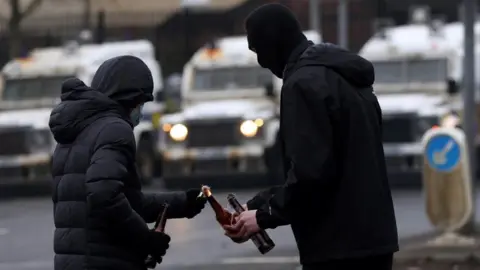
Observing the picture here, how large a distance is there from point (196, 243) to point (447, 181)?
3076 mm

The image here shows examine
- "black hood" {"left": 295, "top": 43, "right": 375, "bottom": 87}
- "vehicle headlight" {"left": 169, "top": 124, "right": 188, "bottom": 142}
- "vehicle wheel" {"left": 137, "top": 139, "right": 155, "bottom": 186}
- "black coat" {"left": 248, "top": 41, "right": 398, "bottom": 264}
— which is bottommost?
"vehicle wheel" {"left": 137, "top": 139, "right": 155, "bottom": 186}

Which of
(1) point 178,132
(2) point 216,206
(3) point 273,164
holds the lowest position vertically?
(3) point 273,164

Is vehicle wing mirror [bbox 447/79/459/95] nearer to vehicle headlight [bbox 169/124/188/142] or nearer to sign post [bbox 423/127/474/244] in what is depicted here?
vehicle headlight [bbox 169/124/188/142]

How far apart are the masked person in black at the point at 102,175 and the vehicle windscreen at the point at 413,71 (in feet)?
53.5

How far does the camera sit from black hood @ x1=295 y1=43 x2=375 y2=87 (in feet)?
14.4

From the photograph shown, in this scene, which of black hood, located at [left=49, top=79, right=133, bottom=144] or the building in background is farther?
the building in background

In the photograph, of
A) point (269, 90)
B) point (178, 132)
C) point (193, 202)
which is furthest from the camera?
point (178, 132)

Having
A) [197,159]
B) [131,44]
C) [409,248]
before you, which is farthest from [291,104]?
[131,44]

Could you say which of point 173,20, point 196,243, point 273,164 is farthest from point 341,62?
point 173,20

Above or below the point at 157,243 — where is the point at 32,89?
below

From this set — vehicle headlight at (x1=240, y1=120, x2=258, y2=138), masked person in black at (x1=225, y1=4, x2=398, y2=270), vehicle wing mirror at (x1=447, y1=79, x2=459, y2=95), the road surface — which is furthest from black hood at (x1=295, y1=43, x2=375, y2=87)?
vehicle headlight at (x1=240, y1=120, x2=258, y2=138)

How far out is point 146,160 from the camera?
874 inches

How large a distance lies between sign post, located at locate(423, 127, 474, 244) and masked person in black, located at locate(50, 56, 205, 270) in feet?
22.7

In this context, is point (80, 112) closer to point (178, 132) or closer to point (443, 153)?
point (443, 153)
